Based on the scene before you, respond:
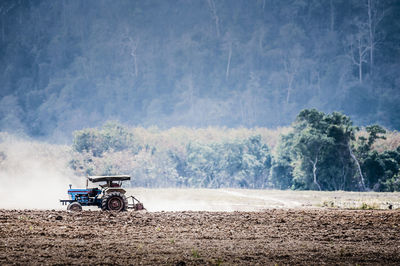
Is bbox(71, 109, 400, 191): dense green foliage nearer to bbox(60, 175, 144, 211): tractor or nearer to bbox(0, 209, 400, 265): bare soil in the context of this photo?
bbox(0, 209, 400, 265): bare soil

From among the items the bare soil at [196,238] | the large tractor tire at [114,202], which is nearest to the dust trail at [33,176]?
the large tractor tire at [114,202]

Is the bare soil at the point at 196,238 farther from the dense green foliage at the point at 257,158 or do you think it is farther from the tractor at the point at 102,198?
the dense green foliage at the point at 257,158

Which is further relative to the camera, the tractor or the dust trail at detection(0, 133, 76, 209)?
the dust trail at detection(0, 133, 76, 209)

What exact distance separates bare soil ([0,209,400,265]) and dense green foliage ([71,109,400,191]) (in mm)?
48248

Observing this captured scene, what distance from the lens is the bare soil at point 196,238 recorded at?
17.3 meters

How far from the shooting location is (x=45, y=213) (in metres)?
28.0

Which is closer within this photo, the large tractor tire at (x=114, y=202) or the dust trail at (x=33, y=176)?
the large tractor tire at (x=114, y=202)

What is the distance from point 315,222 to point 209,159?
2995 inches

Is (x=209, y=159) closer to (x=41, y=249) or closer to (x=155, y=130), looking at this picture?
(x=155, y=130)

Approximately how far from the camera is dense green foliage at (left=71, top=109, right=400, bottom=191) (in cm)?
7612

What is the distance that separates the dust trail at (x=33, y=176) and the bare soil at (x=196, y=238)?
11605mm

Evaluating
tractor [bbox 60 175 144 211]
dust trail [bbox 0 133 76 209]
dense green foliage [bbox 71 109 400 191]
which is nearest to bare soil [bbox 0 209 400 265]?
tractor [bbox 60 175 144 211]

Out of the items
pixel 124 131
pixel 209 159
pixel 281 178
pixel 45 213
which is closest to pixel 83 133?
pixel 124 131

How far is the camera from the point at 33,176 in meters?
65.7
